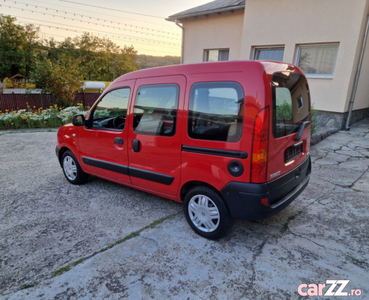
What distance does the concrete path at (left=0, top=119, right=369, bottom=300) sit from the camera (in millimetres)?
2092

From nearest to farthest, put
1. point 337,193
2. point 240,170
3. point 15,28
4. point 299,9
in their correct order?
1. point 240,170
2. point 337,193
3. point 299,9
4. point 15,28

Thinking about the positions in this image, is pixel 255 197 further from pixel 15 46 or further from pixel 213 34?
pixel 15 46

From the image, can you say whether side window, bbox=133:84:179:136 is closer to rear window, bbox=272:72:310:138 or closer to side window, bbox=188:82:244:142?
side window, bbox=188:82:244:142

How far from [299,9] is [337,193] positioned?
699cm

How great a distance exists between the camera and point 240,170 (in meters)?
2.32

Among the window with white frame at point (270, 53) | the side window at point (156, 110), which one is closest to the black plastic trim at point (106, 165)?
the side window at point (156, 110)

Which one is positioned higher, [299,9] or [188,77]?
[299,9]

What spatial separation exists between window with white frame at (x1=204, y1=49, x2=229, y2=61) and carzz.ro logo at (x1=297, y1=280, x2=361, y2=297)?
1066 cm

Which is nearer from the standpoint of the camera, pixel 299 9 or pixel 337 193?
pixel 337 193

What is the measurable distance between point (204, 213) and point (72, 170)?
106 inches

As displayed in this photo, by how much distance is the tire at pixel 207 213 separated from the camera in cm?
256

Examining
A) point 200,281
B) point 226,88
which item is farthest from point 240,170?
point 200,281

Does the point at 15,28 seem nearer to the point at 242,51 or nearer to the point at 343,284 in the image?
the point at 242,51

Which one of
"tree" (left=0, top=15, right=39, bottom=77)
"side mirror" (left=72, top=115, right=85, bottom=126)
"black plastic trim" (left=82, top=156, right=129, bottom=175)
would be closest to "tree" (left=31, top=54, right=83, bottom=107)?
"side mirror" (left=72, top=115, right=85, bottom=126)
